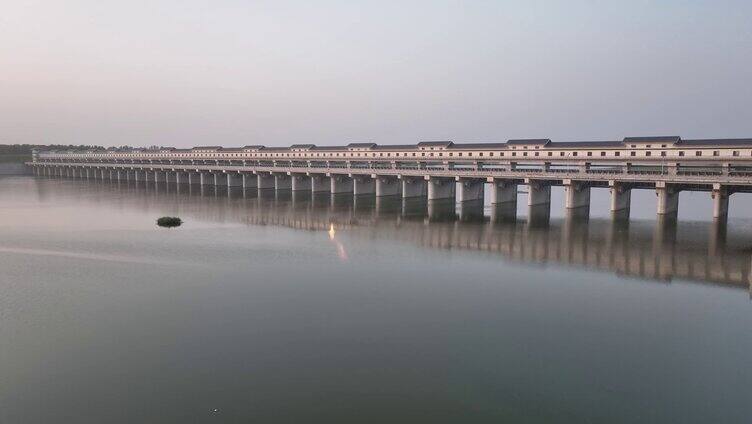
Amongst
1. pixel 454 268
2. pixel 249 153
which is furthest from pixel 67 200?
pixel 454 268

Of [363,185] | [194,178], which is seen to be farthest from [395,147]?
[194,178]

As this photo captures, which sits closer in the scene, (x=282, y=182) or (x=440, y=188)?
(x=440, y=188)

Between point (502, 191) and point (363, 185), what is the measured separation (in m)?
15.5

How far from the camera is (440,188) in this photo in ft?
152

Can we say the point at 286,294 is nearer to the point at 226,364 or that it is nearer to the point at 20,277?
the point at 226,364

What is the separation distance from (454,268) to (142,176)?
245 ft

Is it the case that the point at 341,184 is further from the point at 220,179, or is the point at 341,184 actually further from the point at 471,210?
the point at 220,179

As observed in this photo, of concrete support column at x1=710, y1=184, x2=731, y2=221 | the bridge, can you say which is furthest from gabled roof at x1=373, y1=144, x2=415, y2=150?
concrete support column at x1=710, y1=184, x2=731, y2=221

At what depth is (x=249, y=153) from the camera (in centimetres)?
7062

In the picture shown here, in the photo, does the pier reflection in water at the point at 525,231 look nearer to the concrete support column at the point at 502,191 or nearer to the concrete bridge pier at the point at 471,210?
the concrete bridge pier at the point at 471,210

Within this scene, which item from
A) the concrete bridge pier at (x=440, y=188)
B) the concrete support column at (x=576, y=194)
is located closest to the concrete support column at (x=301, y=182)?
the concrete bridge pier at (x=440, y=188)

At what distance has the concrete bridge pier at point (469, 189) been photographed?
4359 centimetres

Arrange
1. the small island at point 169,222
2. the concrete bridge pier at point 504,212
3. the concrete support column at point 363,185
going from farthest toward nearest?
1. the concrete support column at point 363,185
2. the concrete bridge pier at point 504,212
3. the small island at point 169,222

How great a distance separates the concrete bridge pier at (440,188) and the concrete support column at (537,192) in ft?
25.1
